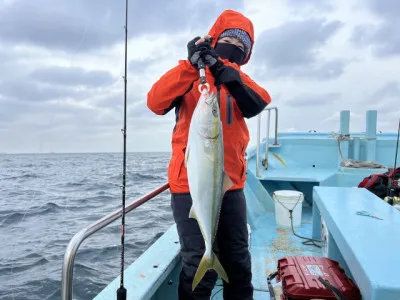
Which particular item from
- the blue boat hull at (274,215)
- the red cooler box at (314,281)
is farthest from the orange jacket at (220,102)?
the blue boat hull at (274,215)

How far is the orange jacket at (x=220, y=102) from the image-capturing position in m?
1.97

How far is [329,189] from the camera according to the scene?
11.9 ft

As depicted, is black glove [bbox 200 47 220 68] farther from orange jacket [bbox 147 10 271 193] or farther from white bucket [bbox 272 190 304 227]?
white bucket [bbox 272 190 304 227]

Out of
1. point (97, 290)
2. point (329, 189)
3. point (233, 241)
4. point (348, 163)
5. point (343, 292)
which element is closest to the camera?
point (343, 292)

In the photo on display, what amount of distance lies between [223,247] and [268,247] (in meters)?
2.27

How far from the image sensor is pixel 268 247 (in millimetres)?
4281

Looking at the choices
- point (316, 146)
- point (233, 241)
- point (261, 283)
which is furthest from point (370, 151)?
point (233, 241)

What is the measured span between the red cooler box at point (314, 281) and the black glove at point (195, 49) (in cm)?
144

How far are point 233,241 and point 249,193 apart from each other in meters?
3.66

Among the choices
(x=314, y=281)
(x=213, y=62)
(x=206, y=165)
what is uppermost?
(x=213, y=62)

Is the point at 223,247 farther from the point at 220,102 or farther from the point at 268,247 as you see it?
the point at 268,247

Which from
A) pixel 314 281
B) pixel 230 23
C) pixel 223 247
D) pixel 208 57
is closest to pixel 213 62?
pixel 208 57

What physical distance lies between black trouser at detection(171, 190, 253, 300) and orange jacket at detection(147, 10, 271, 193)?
109 mm

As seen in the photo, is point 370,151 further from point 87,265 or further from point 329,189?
point 87,265
